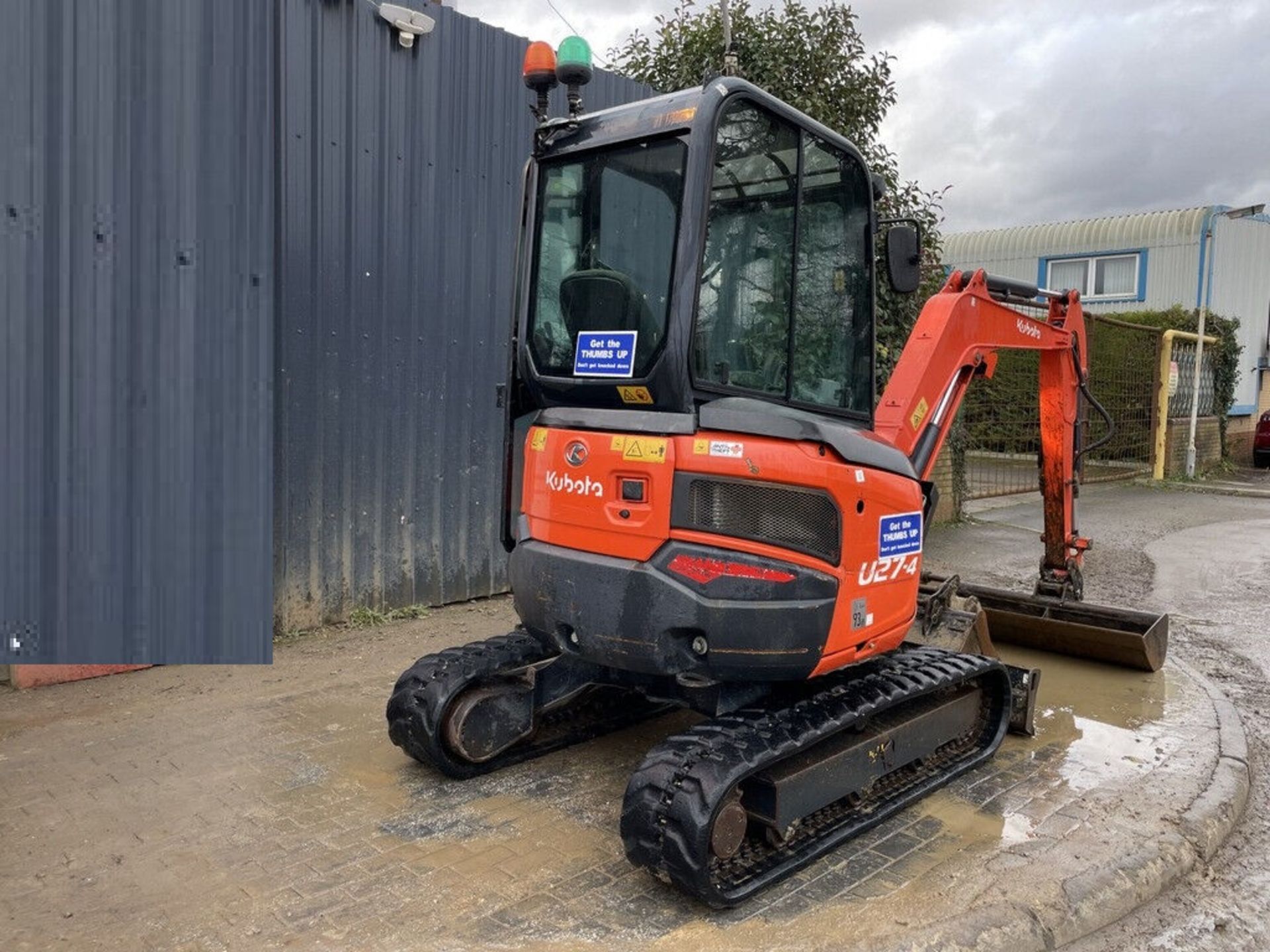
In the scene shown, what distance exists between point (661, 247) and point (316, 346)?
322cm

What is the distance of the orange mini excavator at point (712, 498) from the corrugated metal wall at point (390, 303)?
2214 mm

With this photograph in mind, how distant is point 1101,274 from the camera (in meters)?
23.2

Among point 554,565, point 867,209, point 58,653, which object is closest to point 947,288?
point 867,209

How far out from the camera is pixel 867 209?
4199 mm

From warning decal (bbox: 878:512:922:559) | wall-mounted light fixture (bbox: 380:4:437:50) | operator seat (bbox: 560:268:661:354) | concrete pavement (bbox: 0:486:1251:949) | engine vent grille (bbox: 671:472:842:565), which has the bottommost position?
concrete pavement (bbox: 0:486:1251:949)

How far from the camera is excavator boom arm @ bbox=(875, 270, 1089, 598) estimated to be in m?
4.68

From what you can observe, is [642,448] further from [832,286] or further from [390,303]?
[390,303]

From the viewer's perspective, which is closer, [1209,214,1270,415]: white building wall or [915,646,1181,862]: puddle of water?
[915,646,1181,862]: puddle of water

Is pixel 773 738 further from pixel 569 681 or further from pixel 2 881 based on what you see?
pixel 2 881

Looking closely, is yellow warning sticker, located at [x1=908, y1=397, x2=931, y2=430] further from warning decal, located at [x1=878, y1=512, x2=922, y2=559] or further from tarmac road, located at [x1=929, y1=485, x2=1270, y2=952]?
tarmac road, located at [x1=929, y1=485, x2=1270, y2=952]

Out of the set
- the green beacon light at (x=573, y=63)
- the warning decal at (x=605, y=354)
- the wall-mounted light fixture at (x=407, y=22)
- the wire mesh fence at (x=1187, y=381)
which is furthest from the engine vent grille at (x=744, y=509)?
the wire mesh fence at (x=1187, y=381)

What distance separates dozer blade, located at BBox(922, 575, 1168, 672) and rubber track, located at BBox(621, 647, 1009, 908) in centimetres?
159

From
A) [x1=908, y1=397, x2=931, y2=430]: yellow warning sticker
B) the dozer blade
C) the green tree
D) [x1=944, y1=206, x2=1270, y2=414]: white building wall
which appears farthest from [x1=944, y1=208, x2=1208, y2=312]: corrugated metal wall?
[x1=908, y1=397, x2=931, y2=430]: yellow warning sticker

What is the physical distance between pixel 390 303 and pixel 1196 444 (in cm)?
1623
